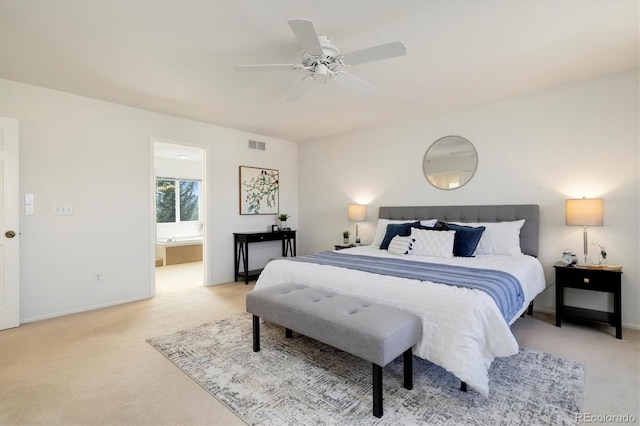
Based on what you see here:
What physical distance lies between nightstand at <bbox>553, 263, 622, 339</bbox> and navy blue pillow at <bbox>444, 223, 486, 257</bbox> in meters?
0.78

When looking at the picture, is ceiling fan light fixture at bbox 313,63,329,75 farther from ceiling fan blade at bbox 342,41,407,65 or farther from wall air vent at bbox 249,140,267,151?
wall air vent at bbox 249,140,267,151

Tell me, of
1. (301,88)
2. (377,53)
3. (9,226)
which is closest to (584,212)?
(377,53)

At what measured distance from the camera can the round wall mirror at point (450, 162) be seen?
4195 mm

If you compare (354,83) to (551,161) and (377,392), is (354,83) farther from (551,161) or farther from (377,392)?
(551,161)

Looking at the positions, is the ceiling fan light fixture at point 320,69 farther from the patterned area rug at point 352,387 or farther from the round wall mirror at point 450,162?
the round wall mirror at point 450,162

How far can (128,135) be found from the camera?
4156mm

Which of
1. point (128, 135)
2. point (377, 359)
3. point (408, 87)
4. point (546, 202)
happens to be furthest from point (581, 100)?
point (128, 135)

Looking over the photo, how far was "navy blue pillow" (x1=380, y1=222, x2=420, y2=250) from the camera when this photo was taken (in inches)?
159

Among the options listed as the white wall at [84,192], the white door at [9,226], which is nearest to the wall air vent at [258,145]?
the white wall at [84,192]

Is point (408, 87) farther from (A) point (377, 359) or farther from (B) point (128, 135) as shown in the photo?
(B) point (128, 135)

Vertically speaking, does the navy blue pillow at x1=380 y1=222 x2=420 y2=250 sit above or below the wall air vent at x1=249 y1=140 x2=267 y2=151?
below

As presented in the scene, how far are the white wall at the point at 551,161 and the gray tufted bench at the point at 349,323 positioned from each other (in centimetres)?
260

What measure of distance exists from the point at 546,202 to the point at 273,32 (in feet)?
11.2

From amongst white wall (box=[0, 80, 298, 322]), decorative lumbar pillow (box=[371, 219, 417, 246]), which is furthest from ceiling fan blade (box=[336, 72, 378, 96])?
white wall (box=[0, 80, 298, 322])
